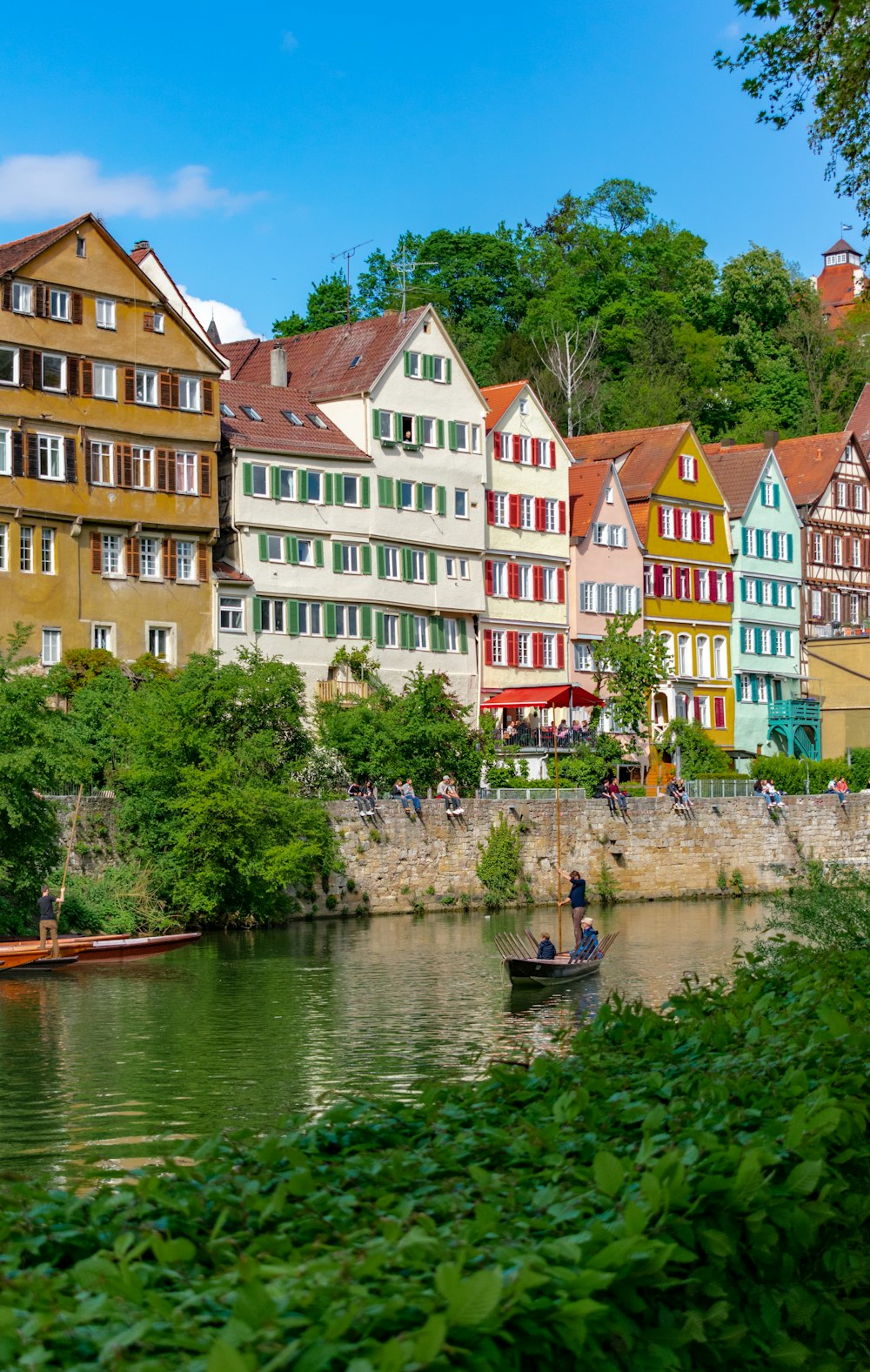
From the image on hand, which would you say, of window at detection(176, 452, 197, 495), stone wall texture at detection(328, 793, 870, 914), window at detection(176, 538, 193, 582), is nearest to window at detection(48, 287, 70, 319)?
window at detection(176, 452, 197, 495)

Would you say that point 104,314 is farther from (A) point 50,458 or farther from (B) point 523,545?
(B) point 523,545

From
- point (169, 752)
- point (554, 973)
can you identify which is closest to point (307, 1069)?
point (554, 973)

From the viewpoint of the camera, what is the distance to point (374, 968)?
35719 millimetres

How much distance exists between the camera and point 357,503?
5966 cm

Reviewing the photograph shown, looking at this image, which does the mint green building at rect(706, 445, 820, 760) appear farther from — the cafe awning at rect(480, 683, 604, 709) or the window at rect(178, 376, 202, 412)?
the window at rect(178, 376, 202, 412)

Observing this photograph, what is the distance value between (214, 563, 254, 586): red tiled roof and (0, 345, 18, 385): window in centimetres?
833

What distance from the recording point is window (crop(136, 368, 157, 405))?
53.5 m

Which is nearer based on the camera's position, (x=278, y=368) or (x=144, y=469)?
(x=144, y=469)

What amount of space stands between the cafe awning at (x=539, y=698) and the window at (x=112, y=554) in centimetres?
1360

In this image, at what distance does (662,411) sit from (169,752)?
52002 mm

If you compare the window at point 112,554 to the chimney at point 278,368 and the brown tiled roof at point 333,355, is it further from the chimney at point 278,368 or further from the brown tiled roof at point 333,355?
the chimney at point 278,368

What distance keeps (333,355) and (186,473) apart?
11.9 m

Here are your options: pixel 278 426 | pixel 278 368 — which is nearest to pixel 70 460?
pixel 278 426

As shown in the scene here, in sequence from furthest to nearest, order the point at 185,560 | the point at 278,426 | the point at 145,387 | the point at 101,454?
the point at 278,426
the point at 185,560
the point at 145,387
the point at 101,454
